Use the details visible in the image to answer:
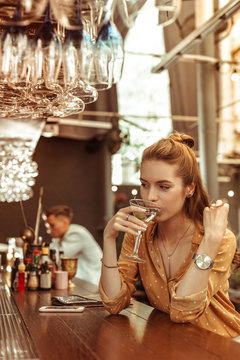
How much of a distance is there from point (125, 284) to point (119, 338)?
1.80 ft

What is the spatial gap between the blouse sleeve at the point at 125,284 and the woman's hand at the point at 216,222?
0.41 m

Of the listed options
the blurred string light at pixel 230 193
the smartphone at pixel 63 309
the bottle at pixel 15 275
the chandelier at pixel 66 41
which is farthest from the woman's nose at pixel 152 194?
the blurred string light at pixel 230 193

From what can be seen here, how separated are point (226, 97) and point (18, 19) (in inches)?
439

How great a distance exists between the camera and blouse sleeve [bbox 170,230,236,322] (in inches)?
73.8

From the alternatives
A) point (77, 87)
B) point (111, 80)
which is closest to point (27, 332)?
point (111, 80)

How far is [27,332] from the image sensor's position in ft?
5.77

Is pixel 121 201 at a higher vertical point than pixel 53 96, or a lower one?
lower

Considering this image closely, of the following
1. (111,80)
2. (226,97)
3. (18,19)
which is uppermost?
(226,97)

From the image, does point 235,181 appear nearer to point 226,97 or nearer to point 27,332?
point 226,97

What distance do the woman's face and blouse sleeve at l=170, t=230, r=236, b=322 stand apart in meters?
0.24

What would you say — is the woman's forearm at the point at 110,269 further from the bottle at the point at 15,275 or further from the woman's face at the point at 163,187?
the bottle at the point at 15,275

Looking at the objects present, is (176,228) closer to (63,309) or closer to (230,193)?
(63,309)

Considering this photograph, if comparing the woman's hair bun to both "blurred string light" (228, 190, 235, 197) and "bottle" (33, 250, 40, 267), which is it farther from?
"blurred string light" (228, 190, 235, 197)

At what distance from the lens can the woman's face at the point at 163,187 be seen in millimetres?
2037
